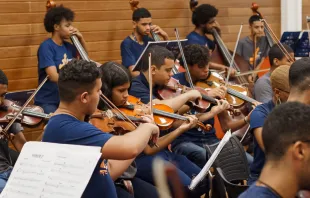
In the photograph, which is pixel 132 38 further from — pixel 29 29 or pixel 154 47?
pixel 154 47

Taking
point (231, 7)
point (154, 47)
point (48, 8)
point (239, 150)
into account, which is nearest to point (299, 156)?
point (239, 150)

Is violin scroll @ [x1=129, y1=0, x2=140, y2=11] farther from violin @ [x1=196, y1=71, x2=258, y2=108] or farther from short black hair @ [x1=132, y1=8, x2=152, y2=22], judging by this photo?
violin @ [x1=196, y1=71, x2=258, y2=108]

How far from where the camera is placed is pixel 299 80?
3258mm

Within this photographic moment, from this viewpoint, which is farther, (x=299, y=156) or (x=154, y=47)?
(x=154, y=47)

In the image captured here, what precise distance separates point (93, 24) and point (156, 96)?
2.15m

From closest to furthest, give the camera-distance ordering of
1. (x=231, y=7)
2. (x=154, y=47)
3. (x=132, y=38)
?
(x=154, y=47), (x=132, y=38), (x=231, y=7)

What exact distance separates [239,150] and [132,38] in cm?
271

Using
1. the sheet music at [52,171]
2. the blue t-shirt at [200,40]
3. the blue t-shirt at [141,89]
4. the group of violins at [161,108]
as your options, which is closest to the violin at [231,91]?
the group of violins at [161,108]

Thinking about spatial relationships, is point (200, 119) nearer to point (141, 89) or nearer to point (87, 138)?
point (141, 89)

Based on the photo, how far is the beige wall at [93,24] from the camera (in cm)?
609

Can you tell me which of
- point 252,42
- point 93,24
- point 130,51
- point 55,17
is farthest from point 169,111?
point 252,42

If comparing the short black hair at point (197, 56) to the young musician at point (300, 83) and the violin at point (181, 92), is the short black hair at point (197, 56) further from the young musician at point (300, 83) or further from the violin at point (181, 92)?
the young musician at point (300, 83)

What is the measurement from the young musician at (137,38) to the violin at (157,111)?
1.90 m

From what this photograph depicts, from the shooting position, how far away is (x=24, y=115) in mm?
4625
